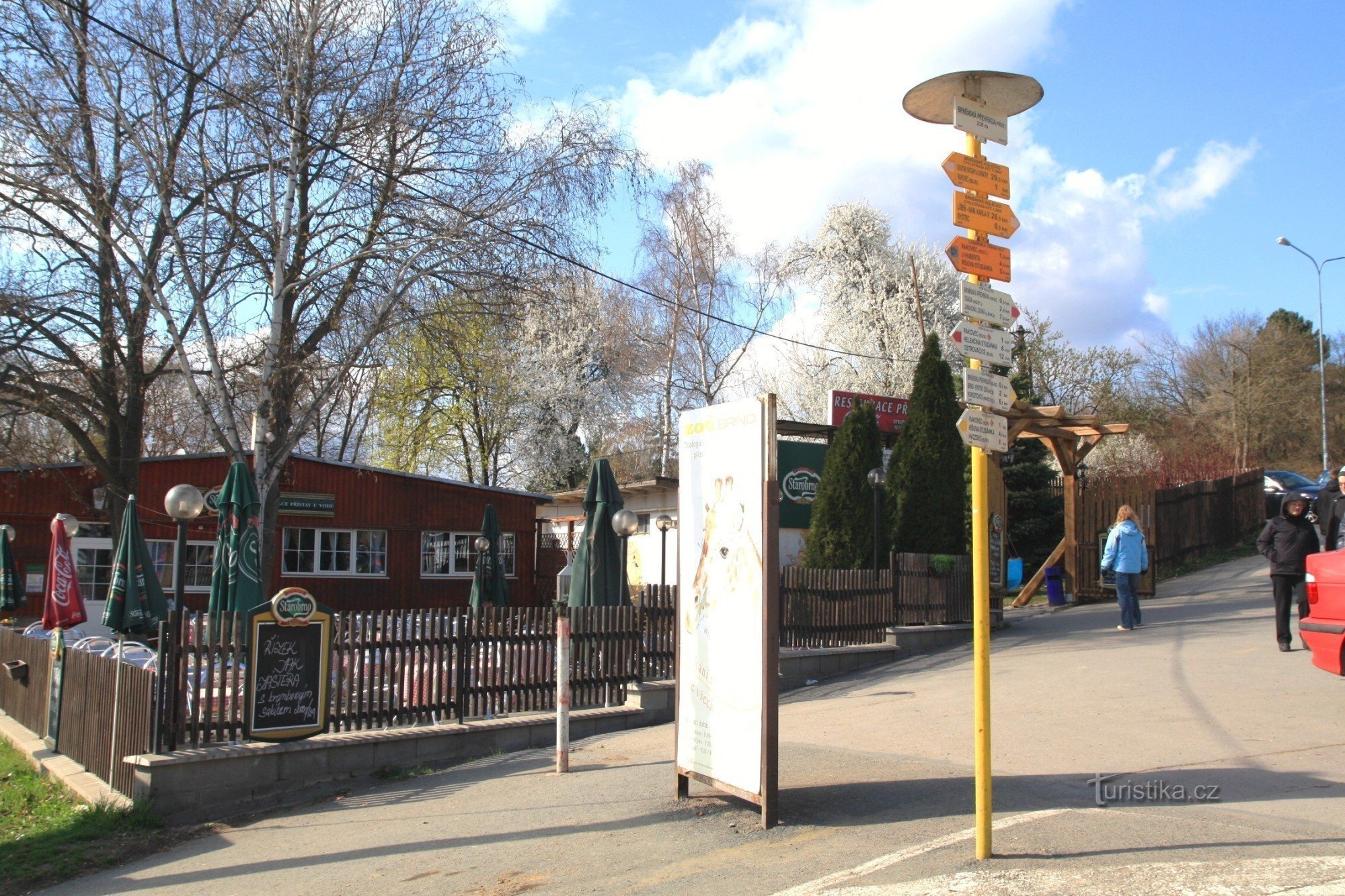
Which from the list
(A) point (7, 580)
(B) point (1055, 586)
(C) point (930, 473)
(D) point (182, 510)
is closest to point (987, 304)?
(D) point (182, 510)

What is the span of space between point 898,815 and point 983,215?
3.54 m

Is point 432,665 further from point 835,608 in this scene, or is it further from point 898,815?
point 835,608

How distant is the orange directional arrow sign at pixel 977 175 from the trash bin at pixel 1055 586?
1537 centimetres

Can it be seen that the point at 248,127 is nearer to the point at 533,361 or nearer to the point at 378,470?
the point at 378,470

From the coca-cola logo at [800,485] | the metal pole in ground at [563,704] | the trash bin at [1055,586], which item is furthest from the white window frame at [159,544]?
the trash bin at [1055,586]

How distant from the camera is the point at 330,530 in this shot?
86.4 feet

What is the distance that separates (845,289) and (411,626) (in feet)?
109

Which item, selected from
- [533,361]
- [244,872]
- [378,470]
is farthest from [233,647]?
[533,361]

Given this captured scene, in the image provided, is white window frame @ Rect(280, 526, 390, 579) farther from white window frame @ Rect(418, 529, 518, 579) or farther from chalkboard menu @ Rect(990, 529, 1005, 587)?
chalkboard menu @ Rect(990, 529, 1005, 587)

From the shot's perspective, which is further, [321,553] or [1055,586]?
[321,553]

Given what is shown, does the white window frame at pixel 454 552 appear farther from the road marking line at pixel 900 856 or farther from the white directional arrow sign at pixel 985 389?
the white directional arrow sign at pixel 985 389

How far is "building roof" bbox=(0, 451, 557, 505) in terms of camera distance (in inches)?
860

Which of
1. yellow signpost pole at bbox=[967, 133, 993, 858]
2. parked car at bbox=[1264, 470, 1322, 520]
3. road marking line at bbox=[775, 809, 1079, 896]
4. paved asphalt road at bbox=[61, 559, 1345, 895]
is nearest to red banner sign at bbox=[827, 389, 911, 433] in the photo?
parked car at bbox=[1264, 470, 1322, 520]

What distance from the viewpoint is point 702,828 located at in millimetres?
6258
